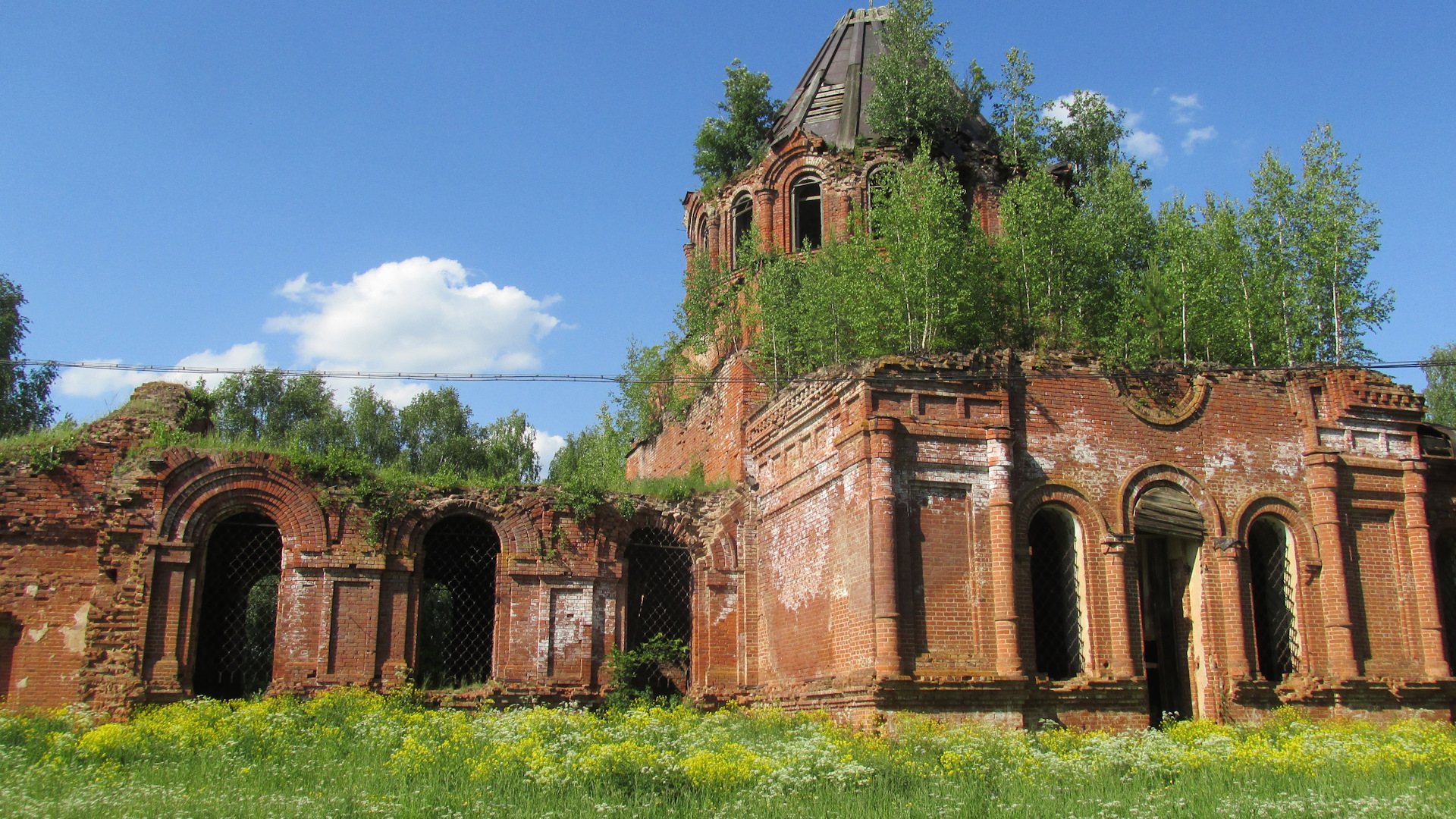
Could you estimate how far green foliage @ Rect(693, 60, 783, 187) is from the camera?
1050 inches

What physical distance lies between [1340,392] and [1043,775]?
8742 millimetres

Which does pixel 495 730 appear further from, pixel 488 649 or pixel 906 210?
pixel 906 210

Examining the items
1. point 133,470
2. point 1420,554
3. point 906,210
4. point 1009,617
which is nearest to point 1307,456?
point 1420,554

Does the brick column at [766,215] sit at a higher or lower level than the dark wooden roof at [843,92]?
lower

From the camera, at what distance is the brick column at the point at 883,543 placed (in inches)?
534

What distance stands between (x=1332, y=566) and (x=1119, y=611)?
11.4 feet

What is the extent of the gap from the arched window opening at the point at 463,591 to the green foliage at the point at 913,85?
1293 cm

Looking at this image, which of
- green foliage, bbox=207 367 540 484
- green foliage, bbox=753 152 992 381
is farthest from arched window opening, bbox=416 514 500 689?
green foliage, bbox=207 367 540 484

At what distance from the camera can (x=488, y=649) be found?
18.0 m

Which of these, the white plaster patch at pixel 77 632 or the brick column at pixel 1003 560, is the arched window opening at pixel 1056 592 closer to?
the brick column at pixel 1003 560

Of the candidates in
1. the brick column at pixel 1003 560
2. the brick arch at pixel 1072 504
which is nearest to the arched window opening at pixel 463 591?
the brick column at pixel 1003 560

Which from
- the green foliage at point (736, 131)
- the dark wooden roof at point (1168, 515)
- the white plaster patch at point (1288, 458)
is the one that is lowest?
the dark wooden roof at point (1168, 515)

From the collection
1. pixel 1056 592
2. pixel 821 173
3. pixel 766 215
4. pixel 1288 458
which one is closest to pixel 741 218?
pixel 766 215

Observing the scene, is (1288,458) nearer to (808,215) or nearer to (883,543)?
(883,543)
